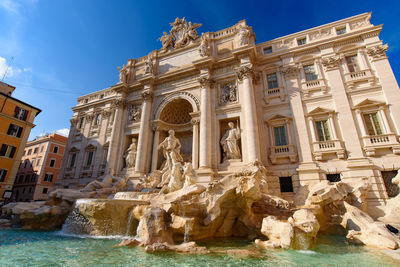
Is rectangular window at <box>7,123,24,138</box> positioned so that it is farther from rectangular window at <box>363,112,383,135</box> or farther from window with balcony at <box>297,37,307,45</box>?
rectangular window at <box>363,112,383,135</box>

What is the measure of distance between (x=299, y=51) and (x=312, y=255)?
593 inches

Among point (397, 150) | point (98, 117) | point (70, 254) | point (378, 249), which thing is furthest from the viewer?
point (98, 117)

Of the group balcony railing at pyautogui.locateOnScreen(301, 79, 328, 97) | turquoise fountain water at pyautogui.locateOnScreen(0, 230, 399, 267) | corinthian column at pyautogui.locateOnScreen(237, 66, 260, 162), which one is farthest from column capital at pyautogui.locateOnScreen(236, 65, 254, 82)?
turquoise fountain water at pyautogui.locateOnScreen(0, 230, 399, 267)

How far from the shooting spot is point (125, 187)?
1603 cm

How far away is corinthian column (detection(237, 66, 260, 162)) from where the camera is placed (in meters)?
13.6

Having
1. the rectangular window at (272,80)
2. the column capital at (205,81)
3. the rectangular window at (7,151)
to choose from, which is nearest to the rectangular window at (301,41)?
the rectangular window at (272,80)

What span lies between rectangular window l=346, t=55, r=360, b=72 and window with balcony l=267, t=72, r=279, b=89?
4940mm

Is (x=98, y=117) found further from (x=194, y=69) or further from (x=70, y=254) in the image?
(x=70, y=254)

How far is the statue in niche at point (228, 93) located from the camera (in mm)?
16473

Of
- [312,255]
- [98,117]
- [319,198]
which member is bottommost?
[312,255]

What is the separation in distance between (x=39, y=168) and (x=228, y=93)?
34.4 m

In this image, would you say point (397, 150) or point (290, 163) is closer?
point (397, 150)

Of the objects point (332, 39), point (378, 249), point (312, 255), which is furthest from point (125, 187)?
point (332, 39)

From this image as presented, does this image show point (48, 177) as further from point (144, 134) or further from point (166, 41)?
point (166, 41)
